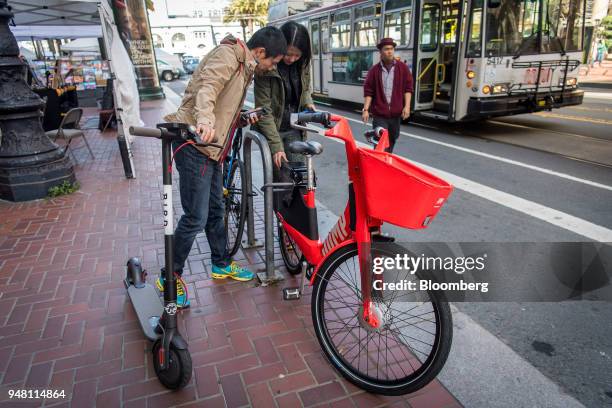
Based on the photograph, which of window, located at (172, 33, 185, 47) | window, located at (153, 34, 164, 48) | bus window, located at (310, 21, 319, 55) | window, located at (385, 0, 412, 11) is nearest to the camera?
window, located at (385, 0, 412, 11)

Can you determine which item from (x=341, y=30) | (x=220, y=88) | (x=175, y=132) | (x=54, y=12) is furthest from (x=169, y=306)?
(x=341, y=30)

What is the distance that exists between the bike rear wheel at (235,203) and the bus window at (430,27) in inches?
311

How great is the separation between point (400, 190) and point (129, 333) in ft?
7.03

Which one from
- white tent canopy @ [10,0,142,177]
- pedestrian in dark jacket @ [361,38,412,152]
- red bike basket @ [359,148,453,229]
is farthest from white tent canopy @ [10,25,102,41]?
red bike basket @ [359,148,453,229]

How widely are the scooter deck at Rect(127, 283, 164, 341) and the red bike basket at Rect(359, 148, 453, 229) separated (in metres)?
1.61

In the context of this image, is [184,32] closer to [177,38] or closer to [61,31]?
[177,38]

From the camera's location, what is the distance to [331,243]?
2.65 m

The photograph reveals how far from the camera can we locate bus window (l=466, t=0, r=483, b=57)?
28.0 ft

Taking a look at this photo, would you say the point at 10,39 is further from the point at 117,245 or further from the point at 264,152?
the point at 264,152

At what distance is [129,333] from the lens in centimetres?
289

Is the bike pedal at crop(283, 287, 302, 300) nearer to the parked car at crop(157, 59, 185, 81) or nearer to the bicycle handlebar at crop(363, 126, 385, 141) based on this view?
the bicycle handlebar at crop(363, 126, 385, 141)

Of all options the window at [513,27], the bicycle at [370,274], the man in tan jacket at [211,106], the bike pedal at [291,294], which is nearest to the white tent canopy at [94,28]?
the man in tan jacket at [211,106]

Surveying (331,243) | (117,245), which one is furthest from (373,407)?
(117,245)

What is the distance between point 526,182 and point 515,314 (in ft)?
11.7
